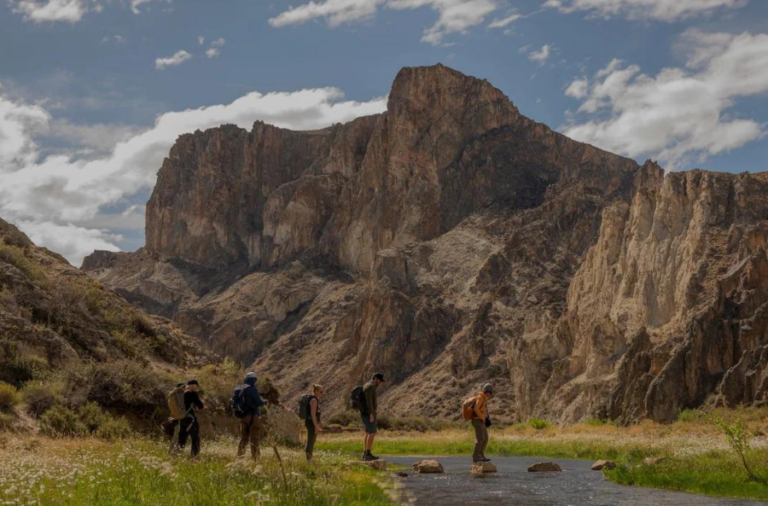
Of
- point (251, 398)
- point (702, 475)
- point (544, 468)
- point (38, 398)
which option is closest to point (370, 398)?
point (251, 398)

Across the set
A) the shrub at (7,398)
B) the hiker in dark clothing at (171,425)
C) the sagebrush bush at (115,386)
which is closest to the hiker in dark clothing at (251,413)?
the hiker in dark clothing at (171,425)

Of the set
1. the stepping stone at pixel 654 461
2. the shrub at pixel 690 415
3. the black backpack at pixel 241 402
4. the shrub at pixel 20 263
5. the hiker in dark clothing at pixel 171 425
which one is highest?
the shrub at pixel 20 263

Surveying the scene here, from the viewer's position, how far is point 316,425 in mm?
19625

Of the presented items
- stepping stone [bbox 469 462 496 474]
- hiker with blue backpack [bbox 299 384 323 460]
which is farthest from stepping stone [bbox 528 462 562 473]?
hiker with blue backpack [bbox 299 384 323 460]

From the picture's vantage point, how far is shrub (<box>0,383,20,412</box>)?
66.4 ft

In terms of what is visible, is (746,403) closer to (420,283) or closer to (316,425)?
(316,425)

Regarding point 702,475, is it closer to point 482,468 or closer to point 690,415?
point 482,468

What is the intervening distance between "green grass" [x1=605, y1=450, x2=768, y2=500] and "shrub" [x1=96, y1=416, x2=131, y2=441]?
11357mm

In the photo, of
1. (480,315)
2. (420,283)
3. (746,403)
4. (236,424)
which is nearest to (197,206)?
(420,283)

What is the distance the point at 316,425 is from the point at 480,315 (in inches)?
3006

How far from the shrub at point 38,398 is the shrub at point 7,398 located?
197 millimetres

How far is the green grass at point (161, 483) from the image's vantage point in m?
10.6

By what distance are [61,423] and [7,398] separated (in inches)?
55.1

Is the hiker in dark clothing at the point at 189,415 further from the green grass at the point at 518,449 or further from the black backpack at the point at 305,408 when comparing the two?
the green grass at the point at 518,449
